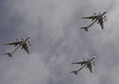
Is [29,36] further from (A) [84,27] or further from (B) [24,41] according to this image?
(A) [84,27]

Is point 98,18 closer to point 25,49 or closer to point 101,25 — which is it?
point 101,25

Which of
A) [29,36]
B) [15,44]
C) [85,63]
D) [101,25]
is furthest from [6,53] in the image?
[101,25]

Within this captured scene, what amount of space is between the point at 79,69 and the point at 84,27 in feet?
92.5

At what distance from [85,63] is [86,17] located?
28.2 meters

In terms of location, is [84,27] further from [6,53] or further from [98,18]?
[6,53]

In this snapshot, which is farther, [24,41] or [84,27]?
[84,27]

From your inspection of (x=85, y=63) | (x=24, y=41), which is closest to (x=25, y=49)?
(x=24, y=41)

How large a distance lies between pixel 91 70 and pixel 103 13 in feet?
119

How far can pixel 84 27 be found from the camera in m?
157

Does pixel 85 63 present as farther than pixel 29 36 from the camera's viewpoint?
Yes

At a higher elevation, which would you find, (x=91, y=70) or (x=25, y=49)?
(x=25, y=49)

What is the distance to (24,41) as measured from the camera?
147m

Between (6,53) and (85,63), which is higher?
(6,53)

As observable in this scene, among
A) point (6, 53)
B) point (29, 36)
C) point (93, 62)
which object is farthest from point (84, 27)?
point (6, 53)
